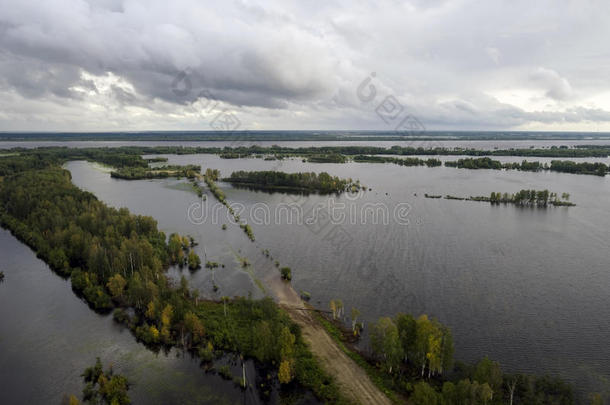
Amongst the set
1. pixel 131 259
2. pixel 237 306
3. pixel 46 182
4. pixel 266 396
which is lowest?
pixel 266 396

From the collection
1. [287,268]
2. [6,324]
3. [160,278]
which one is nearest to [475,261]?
[287,268]

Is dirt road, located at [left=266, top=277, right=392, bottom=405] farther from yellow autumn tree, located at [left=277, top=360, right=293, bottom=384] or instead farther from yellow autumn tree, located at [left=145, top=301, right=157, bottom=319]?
yellow autumn tree, located at [left=145, top=301, right=157, bottom=319]

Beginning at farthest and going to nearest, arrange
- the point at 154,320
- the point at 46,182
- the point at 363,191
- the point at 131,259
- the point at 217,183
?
the point at 217,183 → the point at 363,191 → the point at 46,182 → the point at 131,259 → the point at 154,320

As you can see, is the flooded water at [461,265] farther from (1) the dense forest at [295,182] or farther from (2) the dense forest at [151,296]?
(1) the dense forest at [295,182]

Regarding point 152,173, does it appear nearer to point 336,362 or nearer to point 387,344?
point 336,362

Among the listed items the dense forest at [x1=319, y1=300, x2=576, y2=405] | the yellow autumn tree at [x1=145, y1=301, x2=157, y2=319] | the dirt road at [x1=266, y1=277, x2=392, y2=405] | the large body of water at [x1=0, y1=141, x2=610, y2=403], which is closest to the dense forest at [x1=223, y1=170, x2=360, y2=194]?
the large body of water at [x1=0, y1=141, x2=610, y2=403]

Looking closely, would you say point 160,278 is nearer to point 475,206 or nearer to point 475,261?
point 475,261
